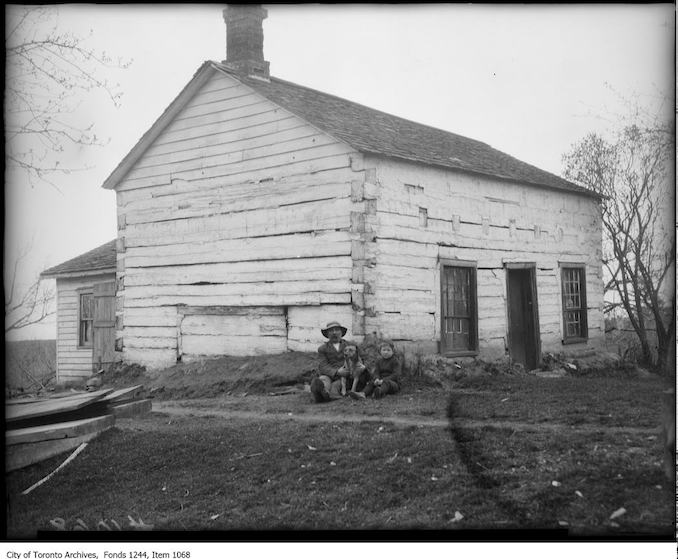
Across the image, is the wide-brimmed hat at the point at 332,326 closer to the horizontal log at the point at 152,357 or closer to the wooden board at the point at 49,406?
the wooden board at the point at 49,406

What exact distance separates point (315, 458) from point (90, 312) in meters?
13.4

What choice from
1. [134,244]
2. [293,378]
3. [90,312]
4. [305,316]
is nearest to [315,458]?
[293,378]

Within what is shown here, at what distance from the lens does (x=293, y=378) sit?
12.5 meters

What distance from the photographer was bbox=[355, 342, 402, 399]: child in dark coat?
11.5 m

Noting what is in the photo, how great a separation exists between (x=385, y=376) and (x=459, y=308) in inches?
131

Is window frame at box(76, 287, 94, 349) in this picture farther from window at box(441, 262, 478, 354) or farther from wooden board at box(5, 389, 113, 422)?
wooden board at box(5, 389, 113, 422)

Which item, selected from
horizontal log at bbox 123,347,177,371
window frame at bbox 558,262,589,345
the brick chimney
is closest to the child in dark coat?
horizontal log at bbox 123,347,177,371

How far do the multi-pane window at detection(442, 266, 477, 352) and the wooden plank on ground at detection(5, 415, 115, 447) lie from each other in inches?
267

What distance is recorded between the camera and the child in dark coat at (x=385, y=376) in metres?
11.5

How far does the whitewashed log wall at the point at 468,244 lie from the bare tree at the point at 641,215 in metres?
2.53

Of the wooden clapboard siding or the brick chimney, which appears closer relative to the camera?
the brick chimney

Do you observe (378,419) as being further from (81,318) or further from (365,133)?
(81,318)

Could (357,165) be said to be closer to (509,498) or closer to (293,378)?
(293,378)

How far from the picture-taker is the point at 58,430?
8.54m
